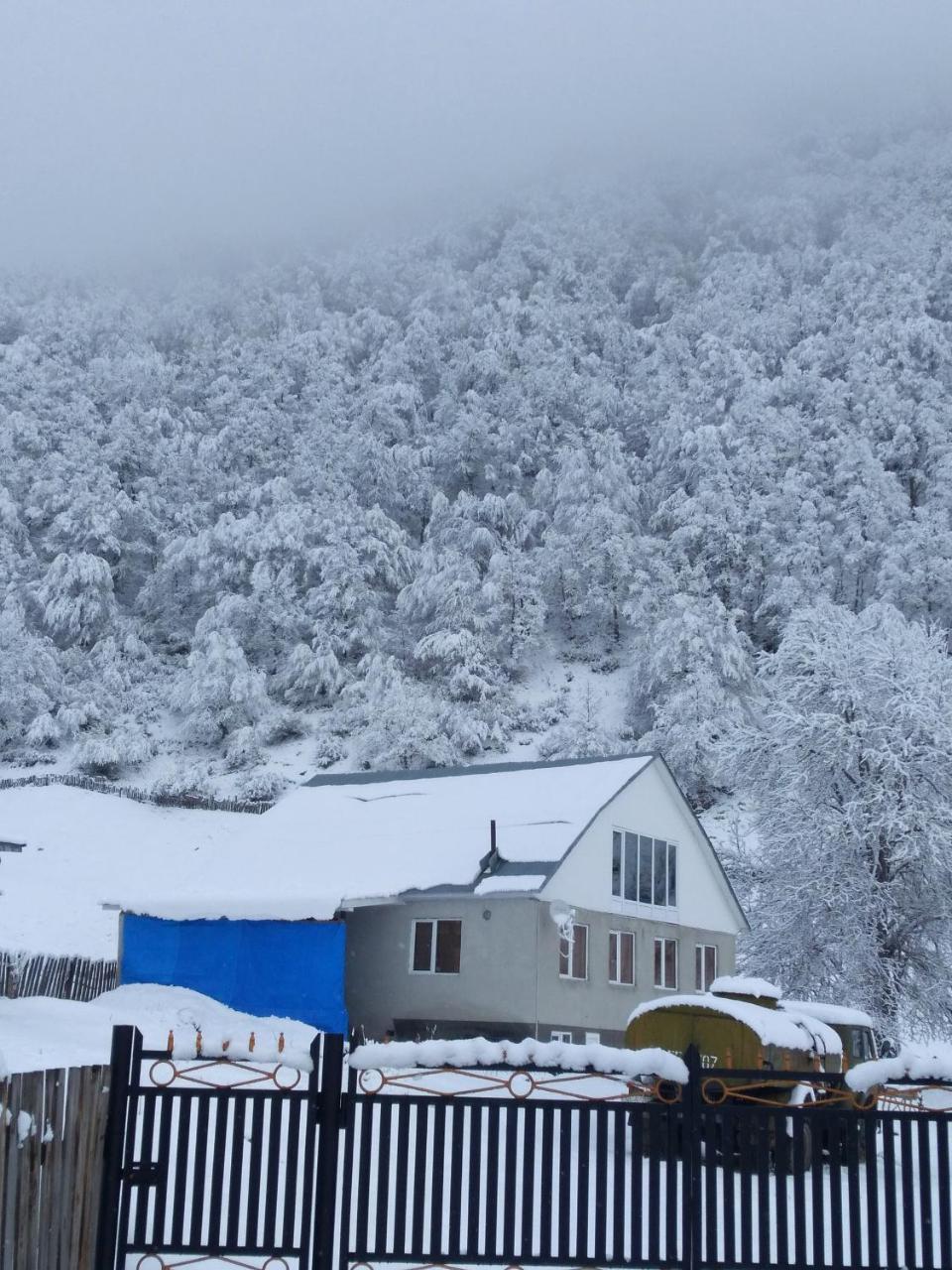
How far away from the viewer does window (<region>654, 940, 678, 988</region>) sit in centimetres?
3234

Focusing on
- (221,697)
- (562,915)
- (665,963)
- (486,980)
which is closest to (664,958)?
(665,963)

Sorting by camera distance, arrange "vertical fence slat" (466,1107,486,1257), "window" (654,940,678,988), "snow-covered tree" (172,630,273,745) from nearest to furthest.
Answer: "vertical fence slat" (466,1107,486,1257)
"window" (654,940,678,988)
"snow-covered tree" (172,630,273,745)

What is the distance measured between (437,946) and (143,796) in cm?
3138

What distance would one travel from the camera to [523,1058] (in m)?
7.88

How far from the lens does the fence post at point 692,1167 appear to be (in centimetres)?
783

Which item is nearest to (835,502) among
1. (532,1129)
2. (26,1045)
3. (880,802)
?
(880,802)

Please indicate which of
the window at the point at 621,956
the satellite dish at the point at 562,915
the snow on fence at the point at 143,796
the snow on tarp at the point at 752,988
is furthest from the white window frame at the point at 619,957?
the snow on fence at the point at 143,796

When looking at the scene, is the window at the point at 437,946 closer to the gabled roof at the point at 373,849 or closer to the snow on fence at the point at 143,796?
the gabled roof at the point at 373,849

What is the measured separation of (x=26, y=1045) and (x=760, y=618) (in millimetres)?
62321

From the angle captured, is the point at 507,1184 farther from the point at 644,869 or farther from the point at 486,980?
the point at 644,869

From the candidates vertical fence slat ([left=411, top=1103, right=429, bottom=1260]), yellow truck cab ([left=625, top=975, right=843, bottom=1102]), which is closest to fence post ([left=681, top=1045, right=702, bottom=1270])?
vertical fence slat ([left=411, top=1103, right=429, bottom=1260])

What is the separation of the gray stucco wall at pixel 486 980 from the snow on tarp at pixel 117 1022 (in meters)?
2.43

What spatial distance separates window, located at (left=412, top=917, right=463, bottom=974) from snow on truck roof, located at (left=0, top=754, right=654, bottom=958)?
102 centimetres

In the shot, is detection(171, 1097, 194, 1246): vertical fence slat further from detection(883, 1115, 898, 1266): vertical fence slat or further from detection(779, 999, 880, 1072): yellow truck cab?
detection(779, 999, 880, 1072): yellow truck cab
